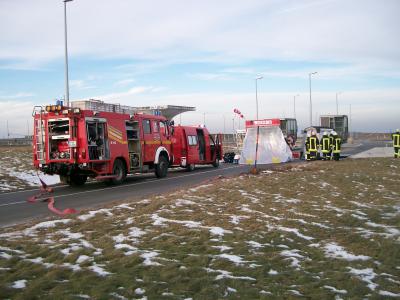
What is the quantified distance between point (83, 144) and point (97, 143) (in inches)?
29.1

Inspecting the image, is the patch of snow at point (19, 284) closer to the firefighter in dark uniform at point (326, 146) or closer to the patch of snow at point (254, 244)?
the patch of snow at point (254, 244)

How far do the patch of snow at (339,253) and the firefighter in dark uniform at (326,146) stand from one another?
17767 millimetres

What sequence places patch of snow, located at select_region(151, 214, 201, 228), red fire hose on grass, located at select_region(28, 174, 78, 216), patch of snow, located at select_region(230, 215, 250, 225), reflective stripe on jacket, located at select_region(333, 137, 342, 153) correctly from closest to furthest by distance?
patch of snow, located at select_region(151, 214, 201, 228)
patch of snow, located at select_region(230, 215, 250, 225)
red fire hose on grass, located at select_region(28, 174, 78, 216)
reflective stripe on jacket, located at select_region(333, 137, 342, 153)

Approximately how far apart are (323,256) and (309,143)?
1906 centimetres

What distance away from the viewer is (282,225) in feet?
25.7

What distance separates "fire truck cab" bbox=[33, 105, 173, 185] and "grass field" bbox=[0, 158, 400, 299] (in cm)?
510

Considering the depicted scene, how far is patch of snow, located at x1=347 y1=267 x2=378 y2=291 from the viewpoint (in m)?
5.14

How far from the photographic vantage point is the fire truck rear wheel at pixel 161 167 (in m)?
18.7

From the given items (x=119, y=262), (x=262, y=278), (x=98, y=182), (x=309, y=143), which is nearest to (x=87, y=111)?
(x=98, y=182)

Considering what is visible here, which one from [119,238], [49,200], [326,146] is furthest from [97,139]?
[326,146]

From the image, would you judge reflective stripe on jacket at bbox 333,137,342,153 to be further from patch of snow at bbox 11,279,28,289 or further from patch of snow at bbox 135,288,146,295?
patch of snow at bbox 11,279,28,289

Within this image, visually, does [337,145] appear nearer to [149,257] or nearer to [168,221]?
[168,221]

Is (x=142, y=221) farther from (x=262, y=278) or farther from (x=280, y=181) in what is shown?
(x=280, y=181)

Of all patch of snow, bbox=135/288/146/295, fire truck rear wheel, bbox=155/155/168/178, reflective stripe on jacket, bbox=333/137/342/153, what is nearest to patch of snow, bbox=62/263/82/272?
patch of snow, bbox=135/288/146/295
